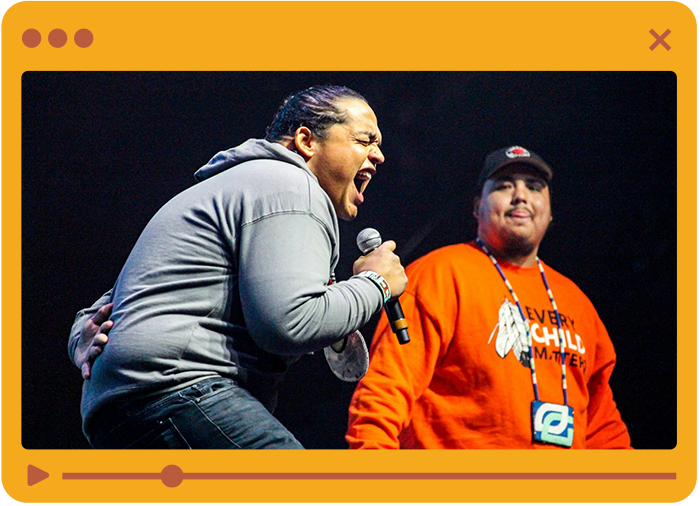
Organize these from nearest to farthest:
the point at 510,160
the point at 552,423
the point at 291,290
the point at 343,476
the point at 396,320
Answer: the point at 291,290 < the point at 343,476 < the point at 396,320 < the point at 552,423 < the point at 510,160

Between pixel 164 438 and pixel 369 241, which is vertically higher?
pixel 369 241

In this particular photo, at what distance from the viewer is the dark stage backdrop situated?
8.30 feet

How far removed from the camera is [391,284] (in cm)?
177

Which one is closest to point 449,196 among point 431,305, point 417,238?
point 417,238

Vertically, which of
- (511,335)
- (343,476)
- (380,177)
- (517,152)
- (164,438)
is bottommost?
(343,476)

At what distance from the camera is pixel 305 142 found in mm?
1977

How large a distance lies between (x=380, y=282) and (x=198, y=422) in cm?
47

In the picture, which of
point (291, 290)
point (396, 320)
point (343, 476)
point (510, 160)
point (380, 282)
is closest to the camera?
point (291, 290)
